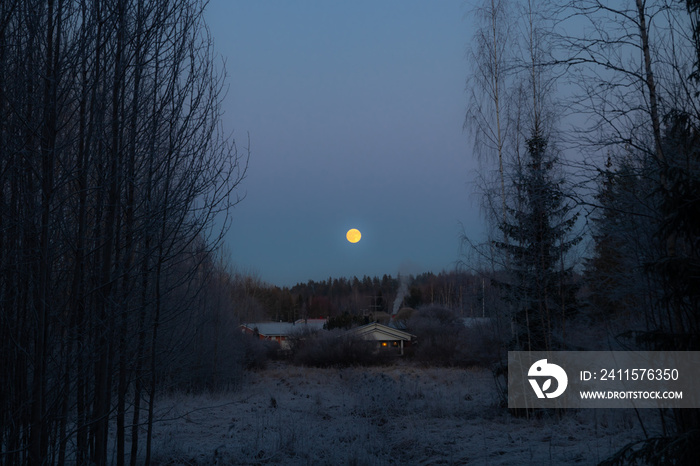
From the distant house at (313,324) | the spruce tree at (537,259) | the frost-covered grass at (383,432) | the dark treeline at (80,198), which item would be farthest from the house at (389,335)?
the dark treeline at (80,198)

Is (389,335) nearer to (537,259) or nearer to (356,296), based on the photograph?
(537,259)

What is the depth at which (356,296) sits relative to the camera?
3477 inches

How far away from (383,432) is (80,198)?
8.69 m

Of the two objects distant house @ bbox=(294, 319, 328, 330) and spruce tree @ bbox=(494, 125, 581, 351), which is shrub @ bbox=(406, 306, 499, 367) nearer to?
distant house @ bbox=(294, 319, 328, 330)

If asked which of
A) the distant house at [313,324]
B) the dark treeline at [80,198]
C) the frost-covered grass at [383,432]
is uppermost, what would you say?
the dark treeline at [80,198]

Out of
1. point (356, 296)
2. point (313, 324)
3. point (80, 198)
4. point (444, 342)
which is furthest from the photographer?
point (356, 296)

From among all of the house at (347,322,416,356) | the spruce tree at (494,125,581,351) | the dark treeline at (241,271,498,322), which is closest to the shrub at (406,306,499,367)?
the house at (347,322,416,356)

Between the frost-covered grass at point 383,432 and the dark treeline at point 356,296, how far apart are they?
58.6 feet

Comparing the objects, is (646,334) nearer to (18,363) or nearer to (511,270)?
(18,363)

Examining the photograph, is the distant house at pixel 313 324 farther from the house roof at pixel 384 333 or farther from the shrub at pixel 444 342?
the shrub at pixel 444 342

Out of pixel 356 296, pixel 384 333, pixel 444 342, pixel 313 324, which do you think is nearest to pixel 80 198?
pixel 444 342

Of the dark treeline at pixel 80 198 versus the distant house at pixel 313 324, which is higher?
the dark treeline at pixel 80 198

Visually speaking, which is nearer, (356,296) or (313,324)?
(313,324)

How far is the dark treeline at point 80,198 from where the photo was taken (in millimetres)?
3461
